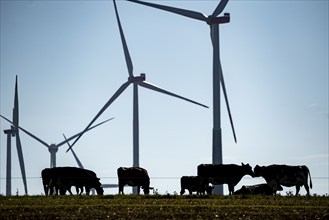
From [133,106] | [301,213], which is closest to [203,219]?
[301,213]

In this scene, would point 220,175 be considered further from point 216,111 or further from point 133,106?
point 133,106

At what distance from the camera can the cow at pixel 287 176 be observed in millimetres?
45531

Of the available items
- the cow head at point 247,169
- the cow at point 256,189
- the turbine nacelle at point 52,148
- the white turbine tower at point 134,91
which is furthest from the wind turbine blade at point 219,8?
the turbine nacelle at point 52,148

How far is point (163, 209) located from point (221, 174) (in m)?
21.2

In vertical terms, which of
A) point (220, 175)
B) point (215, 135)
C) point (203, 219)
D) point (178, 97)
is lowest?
point (203, 219)

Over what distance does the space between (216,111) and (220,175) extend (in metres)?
17.5

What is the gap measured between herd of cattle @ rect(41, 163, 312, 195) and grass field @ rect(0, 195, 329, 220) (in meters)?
12.5

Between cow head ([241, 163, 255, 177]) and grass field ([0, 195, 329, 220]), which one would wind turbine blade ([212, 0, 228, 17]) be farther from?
grass field ([0, 195, 329, 220])

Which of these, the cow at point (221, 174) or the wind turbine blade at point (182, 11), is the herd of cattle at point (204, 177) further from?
the wind turbine blade at point (182, 11)

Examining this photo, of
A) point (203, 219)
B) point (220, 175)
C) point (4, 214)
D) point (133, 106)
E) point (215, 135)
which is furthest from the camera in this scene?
point (133, 106)

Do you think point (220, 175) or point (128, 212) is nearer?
point (128, 212)

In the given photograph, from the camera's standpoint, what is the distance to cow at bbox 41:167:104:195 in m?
47.8

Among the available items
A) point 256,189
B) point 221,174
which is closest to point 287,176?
point 221,174

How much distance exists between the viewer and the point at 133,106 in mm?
74125
